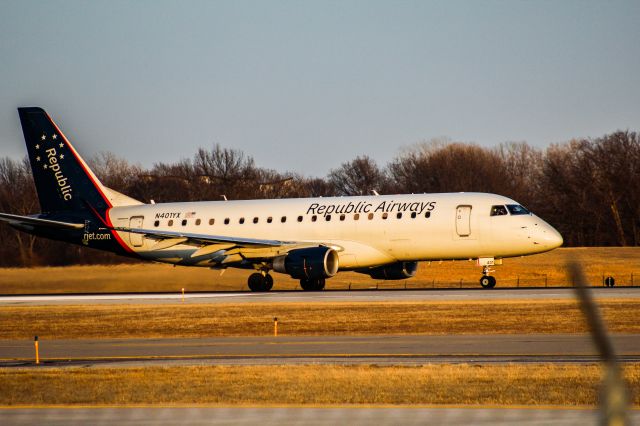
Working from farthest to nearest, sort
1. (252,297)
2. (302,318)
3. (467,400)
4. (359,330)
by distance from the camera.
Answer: (252,297), (302,318), (359,330), (467,400)

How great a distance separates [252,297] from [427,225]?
803cm

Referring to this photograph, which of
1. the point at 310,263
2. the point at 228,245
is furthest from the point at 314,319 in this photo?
the point at 228,245

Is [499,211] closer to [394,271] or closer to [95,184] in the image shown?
[394,271]

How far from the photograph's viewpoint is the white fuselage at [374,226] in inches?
1598

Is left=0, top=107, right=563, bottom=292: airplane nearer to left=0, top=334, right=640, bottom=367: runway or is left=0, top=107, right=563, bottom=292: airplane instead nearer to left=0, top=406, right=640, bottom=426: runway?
left=0, top=334, right=640, bottom=367: runway

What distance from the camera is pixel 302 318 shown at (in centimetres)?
2958

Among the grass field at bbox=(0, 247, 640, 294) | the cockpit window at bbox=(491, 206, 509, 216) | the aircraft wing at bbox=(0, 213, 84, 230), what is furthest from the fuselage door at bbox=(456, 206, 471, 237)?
the aircraft wing at bbox=(0, 213, 84, 230)

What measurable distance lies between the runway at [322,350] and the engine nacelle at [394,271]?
19745 millimetres

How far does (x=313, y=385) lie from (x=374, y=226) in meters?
26.9

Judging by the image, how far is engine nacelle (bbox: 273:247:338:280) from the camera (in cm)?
4072

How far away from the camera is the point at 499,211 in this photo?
134ft

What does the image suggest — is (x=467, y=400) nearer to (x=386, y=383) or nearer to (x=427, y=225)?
(x=386, y=383)

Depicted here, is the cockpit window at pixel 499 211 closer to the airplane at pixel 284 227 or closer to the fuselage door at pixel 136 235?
the airplane at pixel 284 227

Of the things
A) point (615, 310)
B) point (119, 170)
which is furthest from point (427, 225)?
point (119, 170)
